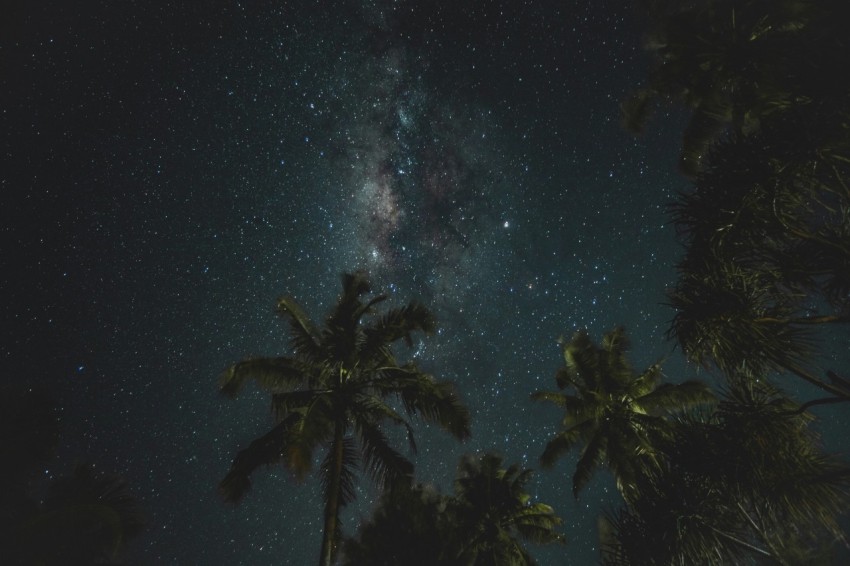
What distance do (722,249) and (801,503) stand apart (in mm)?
3674

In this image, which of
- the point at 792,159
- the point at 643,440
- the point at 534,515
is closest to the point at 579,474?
the point at 643,440

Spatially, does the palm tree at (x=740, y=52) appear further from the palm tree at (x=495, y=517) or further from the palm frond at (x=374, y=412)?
the palm tree at (x=495, y=517)

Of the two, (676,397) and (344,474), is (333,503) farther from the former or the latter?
(676,397)

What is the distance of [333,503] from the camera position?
1045cm

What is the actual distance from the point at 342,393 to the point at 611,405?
10.6 meters

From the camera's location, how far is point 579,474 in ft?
55.6

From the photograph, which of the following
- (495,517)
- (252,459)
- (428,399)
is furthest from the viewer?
(495,517)

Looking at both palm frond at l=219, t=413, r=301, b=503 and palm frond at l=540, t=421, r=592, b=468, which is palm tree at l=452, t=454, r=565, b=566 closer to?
palm frond at l=540, t=421, r=592, b=468

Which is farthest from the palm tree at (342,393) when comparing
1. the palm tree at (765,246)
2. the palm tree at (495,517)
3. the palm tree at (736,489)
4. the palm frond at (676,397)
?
the palm tree at (495,517)

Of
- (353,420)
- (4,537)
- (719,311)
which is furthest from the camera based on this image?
(4,537)

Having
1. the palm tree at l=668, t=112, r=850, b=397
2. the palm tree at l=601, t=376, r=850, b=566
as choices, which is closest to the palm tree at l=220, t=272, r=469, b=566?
the palm tree at l=601, t=376, r=850, b=566

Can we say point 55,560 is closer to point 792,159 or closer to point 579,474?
point 579,474

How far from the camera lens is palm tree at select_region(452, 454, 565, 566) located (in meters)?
19.4

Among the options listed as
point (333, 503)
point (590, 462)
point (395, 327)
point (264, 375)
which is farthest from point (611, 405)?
point (264, 375)
